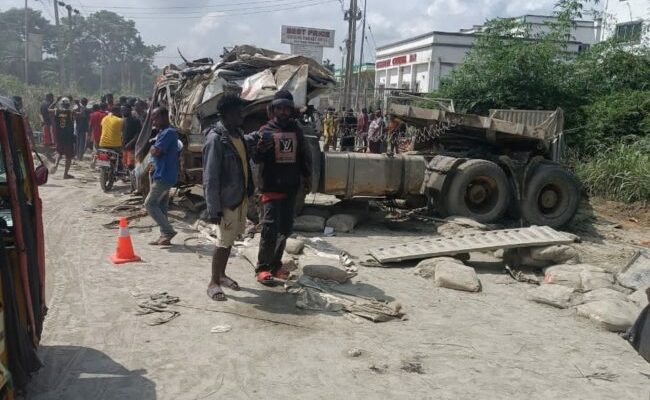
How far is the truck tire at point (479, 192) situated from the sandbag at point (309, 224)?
6.76 ft

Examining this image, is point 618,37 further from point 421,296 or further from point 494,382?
point 494,382

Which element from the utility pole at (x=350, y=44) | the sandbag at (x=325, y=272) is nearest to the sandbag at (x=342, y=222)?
the sandbag at (x=325, y=272)

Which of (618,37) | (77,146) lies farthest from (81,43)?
(618,37)

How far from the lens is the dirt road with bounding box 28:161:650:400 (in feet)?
12.4

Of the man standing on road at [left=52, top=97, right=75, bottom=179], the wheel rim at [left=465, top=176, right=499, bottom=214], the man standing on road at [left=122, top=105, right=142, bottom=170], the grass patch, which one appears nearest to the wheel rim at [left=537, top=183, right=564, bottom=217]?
the wheel rim at [left=465, top=176, right=499, bottom=214]

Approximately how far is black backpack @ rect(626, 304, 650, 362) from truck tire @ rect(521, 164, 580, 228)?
6367mm

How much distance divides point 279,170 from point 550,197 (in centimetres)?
587

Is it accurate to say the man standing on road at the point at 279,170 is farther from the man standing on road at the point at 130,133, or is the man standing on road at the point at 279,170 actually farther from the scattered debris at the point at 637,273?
the man standing on road at the point at 130,133

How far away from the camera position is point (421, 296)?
580 centimetres

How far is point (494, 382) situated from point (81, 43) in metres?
77.5

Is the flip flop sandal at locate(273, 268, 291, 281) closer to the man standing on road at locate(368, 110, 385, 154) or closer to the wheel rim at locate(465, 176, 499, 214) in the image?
the wheel rim at locate(465, 176, 499, 214)

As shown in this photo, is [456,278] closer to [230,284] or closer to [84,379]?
[230,284]

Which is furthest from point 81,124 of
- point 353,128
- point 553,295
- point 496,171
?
point 553,295

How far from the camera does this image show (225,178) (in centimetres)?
516
